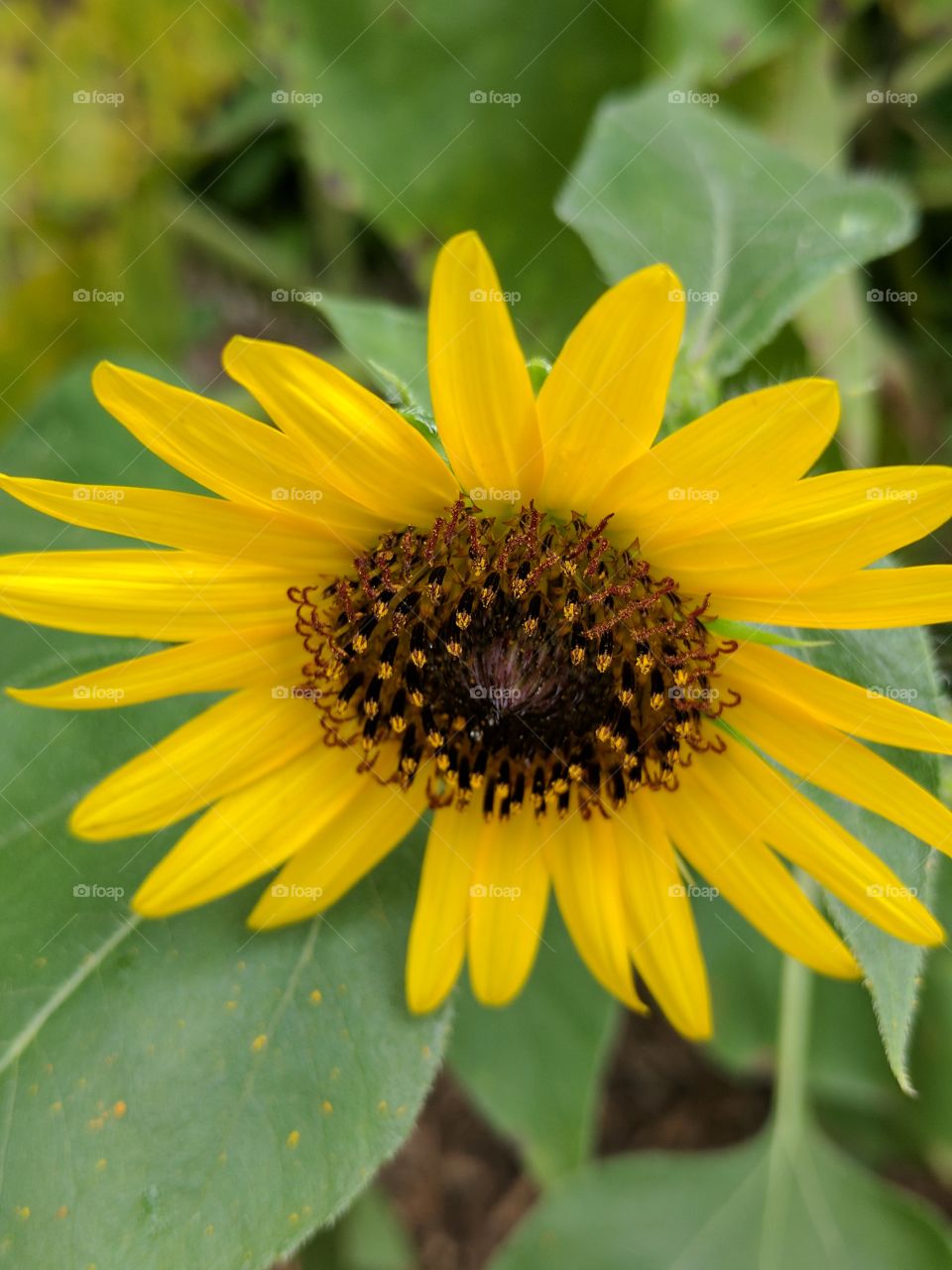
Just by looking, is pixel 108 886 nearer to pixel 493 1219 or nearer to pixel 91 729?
pixel 91 729

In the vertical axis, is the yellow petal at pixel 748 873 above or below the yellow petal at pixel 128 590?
below

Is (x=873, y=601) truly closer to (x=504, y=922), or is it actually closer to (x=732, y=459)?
(x=732, y=459)

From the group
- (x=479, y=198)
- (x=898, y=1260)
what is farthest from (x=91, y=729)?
(x=898, y=1260)

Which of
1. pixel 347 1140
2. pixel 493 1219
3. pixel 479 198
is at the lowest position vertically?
pixel 493 1219

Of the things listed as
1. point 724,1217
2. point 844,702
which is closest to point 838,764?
point 844,702

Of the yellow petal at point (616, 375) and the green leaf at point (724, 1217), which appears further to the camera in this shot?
the green leaf at point (724, 1217)

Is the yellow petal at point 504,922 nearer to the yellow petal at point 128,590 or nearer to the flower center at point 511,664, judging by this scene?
the flower center at point 511,664

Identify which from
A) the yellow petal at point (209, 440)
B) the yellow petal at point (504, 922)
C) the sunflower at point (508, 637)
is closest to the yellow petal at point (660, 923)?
the sunflower at point (508, 637)

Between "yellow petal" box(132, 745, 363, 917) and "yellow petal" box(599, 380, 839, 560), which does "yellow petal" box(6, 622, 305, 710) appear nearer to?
"yellow petal" box(132, 745, 363, 917)
